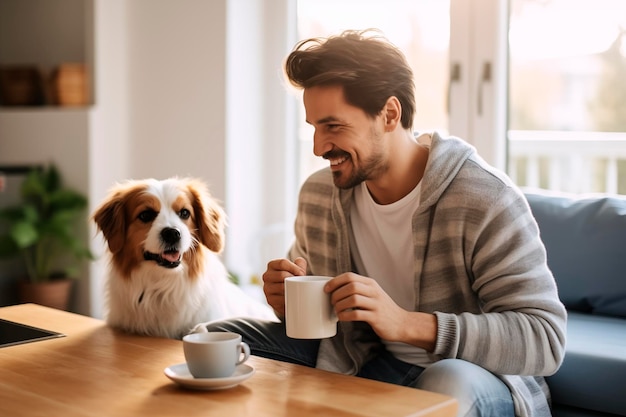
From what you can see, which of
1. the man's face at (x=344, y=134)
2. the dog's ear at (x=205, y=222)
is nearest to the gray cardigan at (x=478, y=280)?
the man's face at (x=344, y=134)

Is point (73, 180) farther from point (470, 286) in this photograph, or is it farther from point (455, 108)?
point (470, 286)

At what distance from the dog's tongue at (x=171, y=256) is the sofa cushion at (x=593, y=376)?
98cm

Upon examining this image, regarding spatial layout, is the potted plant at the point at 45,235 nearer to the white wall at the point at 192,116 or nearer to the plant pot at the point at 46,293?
the plant pot at the point at 46,293

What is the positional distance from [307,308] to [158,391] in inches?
11.2

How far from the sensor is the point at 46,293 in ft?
13.6

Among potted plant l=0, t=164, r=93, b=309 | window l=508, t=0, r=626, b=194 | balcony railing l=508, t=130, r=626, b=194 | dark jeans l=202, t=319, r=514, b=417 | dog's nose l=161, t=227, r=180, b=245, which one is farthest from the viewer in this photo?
potted plant l=0, t=164, r=93, b=309

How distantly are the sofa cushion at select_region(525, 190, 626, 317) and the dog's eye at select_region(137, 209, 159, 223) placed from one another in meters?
1.15

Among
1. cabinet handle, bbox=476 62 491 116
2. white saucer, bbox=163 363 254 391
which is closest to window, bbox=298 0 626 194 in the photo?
cabinet handle, bbox=476 62 491 116

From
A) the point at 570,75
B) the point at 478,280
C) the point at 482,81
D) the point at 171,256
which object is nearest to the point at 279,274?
the point at 478,280

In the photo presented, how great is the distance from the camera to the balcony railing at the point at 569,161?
3.95 meters

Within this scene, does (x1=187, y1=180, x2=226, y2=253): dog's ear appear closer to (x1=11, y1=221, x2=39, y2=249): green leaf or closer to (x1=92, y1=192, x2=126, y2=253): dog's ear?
(x1=92, y1=192, x2=126, y2=253): dog's ear

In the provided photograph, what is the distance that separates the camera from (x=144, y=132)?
14.2ft

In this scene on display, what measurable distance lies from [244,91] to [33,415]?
293 centimetres

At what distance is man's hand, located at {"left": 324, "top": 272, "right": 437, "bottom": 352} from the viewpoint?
57.9 inches
